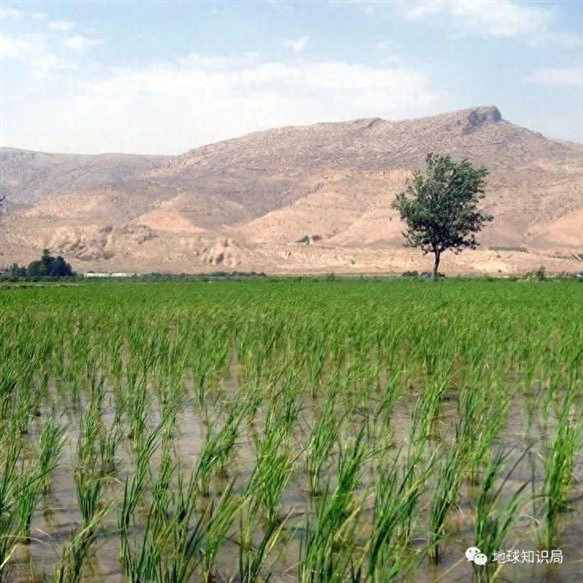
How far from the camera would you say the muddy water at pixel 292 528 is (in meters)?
3.84

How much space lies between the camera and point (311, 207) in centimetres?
12219

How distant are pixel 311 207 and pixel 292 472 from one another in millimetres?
117616

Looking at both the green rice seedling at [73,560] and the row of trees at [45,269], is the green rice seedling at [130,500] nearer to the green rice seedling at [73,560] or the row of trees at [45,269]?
the green rice seedling at [73,560]

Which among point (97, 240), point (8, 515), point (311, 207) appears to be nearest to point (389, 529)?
point (8, 515)

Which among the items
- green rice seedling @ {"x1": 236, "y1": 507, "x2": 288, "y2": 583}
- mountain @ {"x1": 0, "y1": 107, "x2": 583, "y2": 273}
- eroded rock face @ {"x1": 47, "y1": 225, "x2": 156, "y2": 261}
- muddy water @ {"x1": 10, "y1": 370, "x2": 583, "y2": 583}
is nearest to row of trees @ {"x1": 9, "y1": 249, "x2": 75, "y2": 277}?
mountain @ {"x1": 0, "y1": 107, "x2": 583, "y2": 273}

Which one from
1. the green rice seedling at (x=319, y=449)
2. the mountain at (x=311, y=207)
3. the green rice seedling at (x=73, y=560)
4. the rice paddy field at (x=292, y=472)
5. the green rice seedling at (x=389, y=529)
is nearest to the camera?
the green rice seedling at (x=389, y=529)

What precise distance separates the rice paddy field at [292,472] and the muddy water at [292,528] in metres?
0.01

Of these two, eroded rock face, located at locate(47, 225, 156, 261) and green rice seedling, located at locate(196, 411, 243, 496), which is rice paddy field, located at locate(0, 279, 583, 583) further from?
eroded rock face, located at locate(47, 225, 156, 261)

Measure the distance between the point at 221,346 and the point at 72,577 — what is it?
727 centimetres

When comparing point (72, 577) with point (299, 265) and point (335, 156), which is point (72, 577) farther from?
point (335, 156)

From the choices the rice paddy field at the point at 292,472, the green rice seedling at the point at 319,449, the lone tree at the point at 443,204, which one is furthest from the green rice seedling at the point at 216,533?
the lone tree at the point at 443,204

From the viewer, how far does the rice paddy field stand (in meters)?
3.65

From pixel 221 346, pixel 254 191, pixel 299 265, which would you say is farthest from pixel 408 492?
pixel 254 191

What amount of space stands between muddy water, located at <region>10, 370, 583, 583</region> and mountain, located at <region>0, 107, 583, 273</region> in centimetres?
8182
